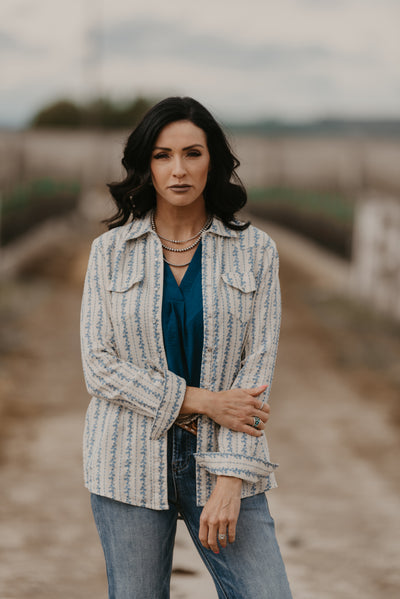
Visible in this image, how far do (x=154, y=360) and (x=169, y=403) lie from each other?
0.38 ft

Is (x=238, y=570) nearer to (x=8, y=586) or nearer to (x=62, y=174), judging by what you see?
(x=8, y=586)

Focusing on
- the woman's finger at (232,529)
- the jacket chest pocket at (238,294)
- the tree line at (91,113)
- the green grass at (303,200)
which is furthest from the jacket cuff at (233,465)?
the tree line at (91,113)

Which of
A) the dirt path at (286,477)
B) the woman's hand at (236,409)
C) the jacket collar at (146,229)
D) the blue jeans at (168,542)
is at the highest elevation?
the jacket collar at (146,229)

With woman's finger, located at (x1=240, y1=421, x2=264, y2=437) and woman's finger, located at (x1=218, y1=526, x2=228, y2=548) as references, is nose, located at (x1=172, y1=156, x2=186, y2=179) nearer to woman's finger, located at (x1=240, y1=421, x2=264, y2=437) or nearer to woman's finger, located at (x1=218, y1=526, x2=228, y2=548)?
woman's finger, located at (x1=240, y1=421, x2=264, y2=437)

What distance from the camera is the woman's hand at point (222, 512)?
1879 mm

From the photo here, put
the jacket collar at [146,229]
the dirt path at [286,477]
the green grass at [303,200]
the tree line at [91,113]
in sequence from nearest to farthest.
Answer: the jacket collar at [146,229], the dirt path at [286,477], the green grass at [303,200], the tree line at [91,113]

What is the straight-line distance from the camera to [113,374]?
75.9 inches

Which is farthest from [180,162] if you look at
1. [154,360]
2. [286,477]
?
[286,477]

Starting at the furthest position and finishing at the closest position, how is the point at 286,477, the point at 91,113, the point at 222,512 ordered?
the point at 91,113 < the point at 286,477 < the point at 222,512

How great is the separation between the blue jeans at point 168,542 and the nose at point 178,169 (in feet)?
1.96

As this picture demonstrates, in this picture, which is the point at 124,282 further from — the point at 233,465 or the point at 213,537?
the point at 213,537

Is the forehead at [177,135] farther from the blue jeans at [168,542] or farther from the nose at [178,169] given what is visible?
the blue jeans at [168,542]

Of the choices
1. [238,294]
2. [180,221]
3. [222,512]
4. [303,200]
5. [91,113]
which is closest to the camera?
[222,512]

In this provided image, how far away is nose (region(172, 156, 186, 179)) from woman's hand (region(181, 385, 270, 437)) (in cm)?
50
